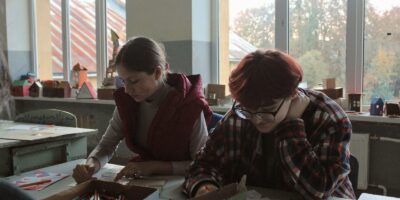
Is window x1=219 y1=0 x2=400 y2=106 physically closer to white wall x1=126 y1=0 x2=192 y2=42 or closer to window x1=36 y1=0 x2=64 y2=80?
white wall x1=126 y1=0 x2=192 y2=42

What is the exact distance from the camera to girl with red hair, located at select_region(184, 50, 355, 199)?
122 centimetres

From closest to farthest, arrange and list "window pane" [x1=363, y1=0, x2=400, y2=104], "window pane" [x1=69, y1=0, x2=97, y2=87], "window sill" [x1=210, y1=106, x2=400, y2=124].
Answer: "window sill" [x1=210, y1=106, x2=400, y2=124] → "window pane" [x1=363, y1=0, x2=400, y2=104] → "window pane" [x1=69, y1=0, x2=97, y2=87]

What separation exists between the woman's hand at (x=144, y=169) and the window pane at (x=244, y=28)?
1.49m

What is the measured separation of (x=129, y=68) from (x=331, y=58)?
67.3 inches

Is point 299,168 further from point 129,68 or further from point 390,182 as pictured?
point 390,182

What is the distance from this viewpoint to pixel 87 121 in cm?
397

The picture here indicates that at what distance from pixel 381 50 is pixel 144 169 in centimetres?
189

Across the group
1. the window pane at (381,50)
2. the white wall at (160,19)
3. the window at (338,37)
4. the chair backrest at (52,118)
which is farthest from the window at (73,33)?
the window pane at (381,50)

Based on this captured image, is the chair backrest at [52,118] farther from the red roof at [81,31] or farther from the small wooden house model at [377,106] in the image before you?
the small wooden house model at [377,106]

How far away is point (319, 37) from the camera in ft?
9.48

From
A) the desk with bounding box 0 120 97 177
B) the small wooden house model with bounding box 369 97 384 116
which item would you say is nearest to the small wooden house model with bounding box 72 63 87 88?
the desk with bounding box 0 120 97 177

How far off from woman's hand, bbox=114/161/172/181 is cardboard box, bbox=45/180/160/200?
0.90 feet

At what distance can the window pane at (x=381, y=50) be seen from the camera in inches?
104

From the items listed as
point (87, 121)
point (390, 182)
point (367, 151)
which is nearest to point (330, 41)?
point (367, 151)
